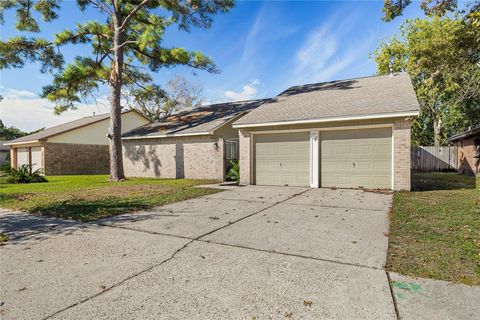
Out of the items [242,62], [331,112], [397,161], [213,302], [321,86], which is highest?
[242,62]

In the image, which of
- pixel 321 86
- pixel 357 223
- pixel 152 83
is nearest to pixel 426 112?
pixel 321 86

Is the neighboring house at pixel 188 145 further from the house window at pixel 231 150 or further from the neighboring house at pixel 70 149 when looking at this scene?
the neighboring house at pixel 70 149

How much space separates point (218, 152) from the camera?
14617 millimetres

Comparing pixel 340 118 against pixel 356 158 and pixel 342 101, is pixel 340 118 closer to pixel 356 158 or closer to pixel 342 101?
pixel 356 158

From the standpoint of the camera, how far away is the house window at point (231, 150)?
1516 cm

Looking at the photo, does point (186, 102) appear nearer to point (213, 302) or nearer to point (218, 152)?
point (218, 152)

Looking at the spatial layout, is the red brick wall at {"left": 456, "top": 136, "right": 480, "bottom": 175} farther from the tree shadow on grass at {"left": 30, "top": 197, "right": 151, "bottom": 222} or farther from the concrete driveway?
the tree shadow on grass at {"left": 30, "top": 197, "right": 151, "bottom": 222}

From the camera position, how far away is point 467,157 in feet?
58.6

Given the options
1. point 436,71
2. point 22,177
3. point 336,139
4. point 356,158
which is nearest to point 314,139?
point 336,139

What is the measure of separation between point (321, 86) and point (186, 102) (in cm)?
2467

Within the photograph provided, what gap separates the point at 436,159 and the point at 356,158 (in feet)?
47.3

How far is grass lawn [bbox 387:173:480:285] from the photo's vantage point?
3312mm

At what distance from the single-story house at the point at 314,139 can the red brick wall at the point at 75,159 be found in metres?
9.29

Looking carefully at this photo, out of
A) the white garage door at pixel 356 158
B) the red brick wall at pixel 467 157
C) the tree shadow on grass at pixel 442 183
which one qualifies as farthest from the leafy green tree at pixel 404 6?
the red brick wall at pixel 467 157
